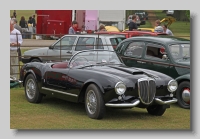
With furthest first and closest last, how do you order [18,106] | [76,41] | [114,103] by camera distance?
[76,41], [18,106], [114,103]

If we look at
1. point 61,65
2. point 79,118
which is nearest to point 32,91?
point 61,65

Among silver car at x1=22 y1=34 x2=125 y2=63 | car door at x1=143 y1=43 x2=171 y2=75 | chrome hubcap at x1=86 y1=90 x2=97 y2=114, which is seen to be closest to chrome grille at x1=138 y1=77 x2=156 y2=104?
chrome hubcap at x1=86 y1=90 x2=97 y2=114

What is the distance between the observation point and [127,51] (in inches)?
514

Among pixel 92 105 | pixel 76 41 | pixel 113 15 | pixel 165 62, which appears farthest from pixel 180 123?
pixel 113 15

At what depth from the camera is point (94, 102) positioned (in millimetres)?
9484

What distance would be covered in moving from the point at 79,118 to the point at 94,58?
156cm

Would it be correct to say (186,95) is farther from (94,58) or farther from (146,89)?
(94,58)

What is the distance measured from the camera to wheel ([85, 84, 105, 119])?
929 centimetres

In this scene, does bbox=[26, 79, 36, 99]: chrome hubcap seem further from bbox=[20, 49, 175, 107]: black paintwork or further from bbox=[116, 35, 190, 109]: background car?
bbox=[116, 35, 190, 109]: background car

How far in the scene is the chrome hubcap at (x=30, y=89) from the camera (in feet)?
36.8

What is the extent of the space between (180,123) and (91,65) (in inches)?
87.7

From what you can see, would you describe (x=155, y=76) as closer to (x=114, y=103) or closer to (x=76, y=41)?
(x=114, y=103)

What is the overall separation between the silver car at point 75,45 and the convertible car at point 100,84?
4.01 m

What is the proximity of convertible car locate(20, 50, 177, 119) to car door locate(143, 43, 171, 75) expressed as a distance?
5.55 ft
